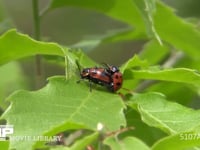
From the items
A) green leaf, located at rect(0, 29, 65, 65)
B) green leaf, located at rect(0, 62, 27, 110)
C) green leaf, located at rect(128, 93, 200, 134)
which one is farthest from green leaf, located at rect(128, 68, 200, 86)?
green leaf, located at rect(0, 62, 27, 110)

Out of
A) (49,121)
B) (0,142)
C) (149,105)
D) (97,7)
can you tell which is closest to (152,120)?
(149,105)

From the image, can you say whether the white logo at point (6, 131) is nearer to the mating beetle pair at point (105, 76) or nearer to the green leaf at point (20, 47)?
the green leaf at point (20, 47)

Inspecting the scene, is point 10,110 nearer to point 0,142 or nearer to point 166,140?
point 0,142

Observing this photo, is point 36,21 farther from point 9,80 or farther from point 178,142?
point 178,142

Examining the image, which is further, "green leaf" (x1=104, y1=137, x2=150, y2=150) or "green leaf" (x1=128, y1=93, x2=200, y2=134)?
"green leaf" (x1=128, y1=93, x2=200, y2=134)

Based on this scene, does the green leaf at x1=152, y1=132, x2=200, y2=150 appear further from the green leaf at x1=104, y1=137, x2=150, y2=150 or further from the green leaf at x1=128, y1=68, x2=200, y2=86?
the green leaf at x1=128, y1=68, x2=200, y2=86

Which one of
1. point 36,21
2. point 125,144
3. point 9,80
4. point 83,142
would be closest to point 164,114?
point 125,144

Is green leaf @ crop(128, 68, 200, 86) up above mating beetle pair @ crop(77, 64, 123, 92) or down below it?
below
